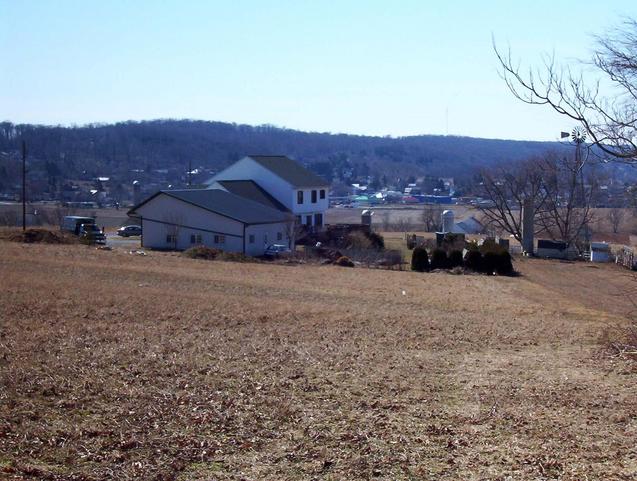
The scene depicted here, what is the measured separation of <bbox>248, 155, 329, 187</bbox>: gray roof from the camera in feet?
205

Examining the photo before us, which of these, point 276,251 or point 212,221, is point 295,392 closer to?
point 276,251

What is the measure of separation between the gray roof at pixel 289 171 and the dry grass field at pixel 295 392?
3971 cm

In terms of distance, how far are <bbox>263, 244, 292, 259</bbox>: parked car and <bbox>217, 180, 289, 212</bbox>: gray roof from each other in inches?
340

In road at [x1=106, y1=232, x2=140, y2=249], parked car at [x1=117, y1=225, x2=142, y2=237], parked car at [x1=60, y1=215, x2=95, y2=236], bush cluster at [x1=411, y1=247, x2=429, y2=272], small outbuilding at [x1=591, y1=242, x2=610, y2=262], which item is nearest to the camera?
bush cluster at [x1=411, y1=247, x2=429, y2=272]

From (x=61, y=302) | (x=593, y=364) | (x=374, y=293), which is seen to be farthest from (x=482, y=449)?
(x=374, y=293)

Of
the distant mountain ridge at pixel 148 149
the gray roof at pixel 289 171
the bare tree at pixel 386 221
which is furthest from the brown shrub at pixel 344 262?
the distant mountain ridge at pixel 148 149

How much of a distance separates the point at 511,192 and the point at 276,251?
26941mm

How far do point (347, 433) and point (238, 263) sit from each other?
31.9m

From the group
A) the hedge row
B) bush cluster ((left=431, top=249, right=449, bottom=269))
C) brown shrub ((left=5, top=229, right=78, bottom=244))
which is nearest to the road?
brown shrub ((left=5, top=229, right=78, bottom=244))

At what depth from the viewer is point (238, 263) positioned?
40.2 meters

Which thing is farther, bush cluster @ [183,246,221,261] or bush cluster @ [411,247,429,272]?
bush cluster @ [411,247,429,272]

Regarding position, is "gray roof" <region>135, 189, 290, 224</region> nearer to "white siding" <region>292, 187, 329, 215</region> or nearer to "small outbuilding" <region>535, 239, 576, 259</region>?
"white siding" <region>292, 187, 329, 215</region>

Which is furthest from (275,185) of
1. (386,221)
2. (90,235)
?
(386,221)

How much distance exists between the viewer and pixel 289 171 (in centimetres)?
6397
